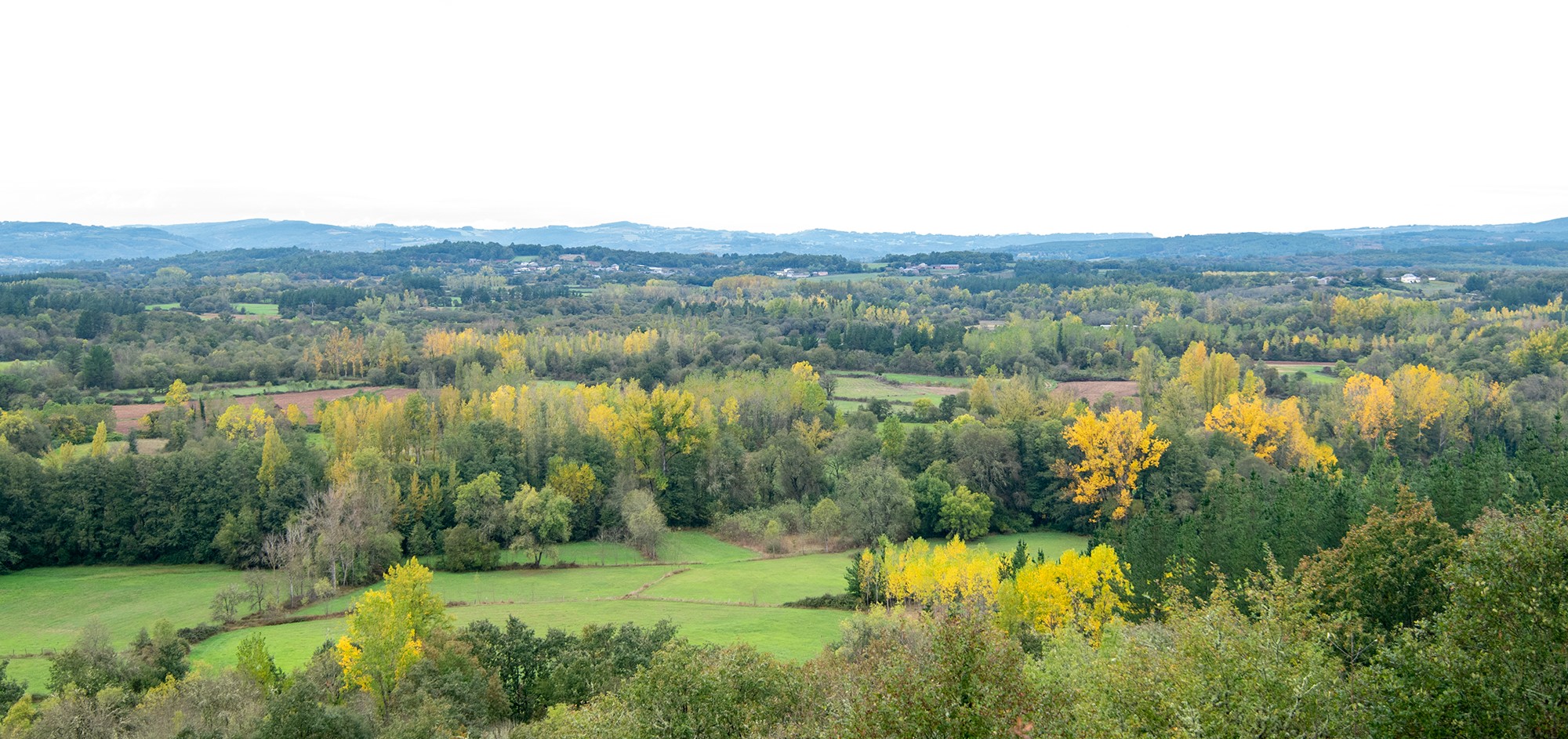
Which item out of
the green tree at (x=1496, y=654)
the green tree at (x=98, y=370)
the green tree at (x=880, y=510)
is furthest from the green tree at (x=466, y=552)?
the green tree at (x=98, y=370)

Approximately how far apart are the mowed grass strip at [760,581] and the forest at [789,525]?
47 centimetres

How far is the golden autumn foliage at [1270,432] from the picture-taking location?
6481 centimetres

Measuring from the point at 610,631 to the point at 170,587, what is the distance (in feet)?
105

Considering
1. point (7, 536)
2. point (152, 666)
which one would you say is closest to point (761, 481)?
point (152, 666)

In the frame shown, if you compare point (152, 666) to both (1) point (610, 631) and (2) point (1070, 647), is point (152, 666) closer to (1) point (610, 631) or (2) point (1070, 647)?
(1) point (610, 631)

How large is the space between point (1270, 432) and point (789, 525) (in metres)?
34.5

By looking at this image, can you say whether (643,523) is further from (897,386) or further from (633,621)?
(897,386)

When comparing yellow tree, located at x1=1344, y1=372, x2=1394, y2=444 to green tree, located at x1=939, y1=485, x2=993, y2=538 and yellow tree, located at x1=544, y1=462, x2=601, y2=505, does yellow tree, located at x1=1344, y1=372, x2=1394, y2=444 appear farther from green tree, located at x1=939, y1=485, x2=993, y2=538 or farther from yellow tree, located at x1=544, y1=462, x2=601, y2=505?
yellow tree, located at x1=544, y1=462, x2=601, y2=505

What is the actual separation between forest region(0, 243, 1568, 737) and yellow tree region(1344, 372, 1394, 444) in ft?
0.87

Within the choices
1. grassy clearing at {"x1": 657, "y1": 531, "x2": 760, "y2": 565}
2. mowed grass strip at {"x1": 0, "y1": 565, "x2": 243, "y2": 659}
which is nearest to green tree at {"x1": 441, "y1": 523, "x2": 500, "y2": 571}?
grassy clearing at {"x1": 657, "y1": 531, "x2": 760, "y2": 565}

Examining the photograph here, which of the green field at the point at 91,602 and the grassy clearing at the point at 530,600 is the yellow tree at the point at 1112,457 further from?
the green field at the point at 91,602

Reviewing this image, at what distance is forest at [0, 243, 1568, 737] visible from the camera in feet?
54.8

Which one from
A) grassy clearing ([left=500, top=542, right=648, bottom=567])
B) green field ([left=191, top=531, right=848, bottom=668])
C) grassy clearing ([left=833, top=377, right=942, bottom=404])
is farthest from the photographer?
grassy clearing ([left=833, top=377, right=942, bottom=404])

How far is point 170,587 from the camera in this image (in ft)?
166
